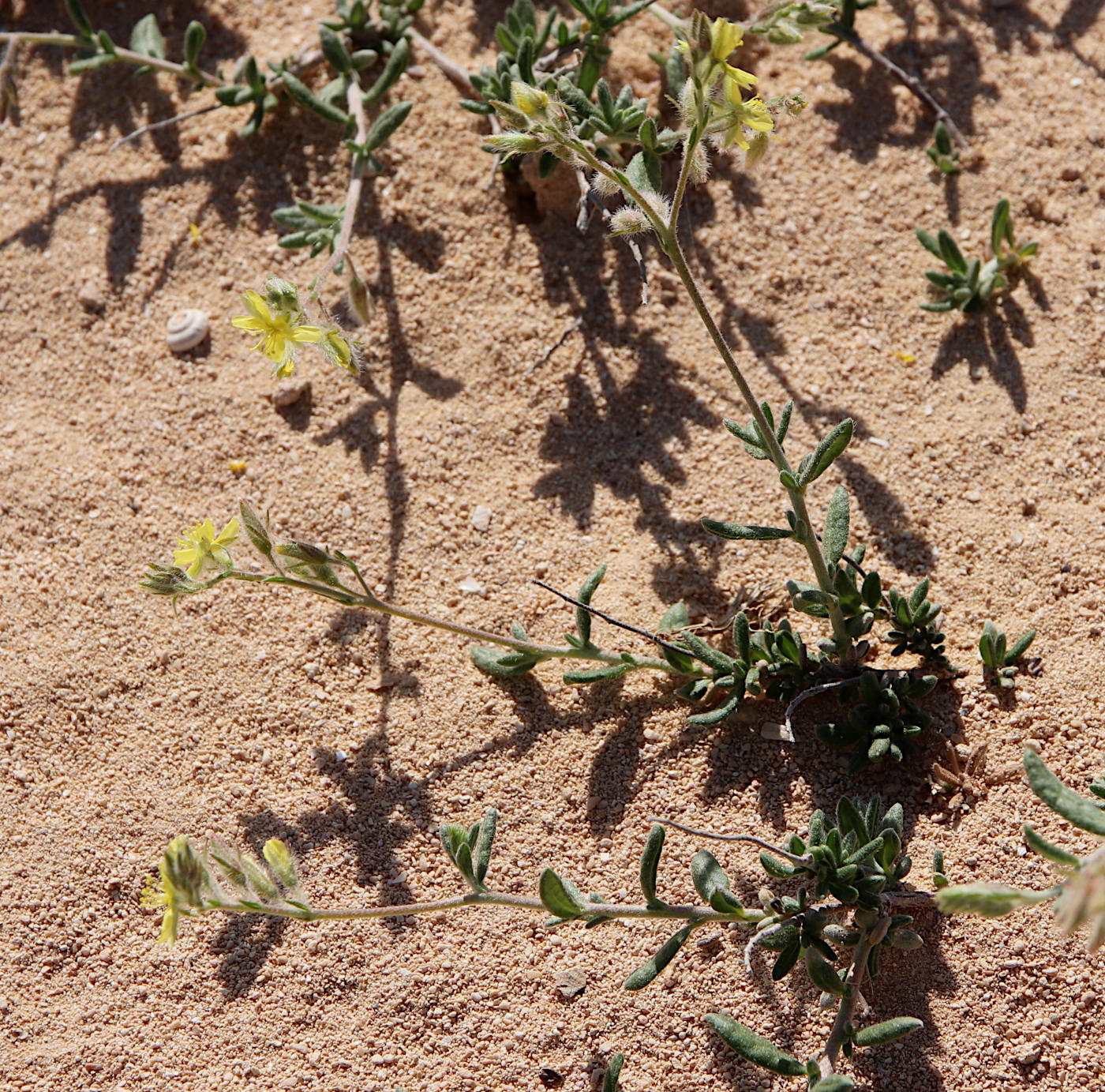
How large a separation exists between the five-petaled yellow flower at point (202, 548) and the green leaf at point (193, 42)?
200 cm

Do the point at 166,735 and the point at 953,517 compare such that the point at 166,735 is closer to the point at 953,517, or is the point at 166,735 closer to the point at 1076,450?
the point at 953,517

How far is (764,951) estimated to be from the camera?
2.72 metres

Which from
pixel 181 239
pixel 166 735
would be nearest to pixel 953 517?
pixel 166 735

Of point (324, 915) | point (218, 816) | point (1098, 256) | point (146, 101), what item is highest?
point (1098, 256)

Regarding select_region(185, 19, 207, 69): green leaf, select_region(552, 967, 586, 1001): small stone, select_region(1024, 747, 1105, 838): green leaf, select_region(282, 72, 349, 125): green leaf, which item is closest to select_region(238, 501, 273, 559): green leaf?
select_region(552, 967, 586, 1001): small stone

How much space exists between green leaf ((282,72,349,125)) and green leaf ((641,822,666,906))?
2.45 m

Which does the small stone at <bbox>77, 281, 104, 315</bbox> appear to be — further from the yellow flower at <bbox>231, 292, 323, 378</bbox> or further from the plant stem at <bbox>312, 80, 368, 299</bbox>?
the yellow flower at <bbox>231, 292, 323, 378</bbox>

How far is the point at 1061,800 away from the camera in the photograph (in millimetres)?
2207

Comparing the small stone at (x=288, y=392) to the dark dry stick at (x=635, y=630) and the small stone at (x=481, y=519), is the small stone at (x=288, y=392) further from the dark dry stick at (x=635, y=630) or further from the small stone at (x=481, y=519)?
the dark dry stick at (x=635, y=630)

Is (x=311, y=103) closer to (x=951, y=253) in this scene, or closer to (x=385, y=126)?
(x=385, y=126)

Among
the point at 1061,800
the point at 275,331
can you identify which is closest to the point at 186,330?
the point at 275,331

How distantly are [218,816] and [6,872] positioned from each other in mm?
560

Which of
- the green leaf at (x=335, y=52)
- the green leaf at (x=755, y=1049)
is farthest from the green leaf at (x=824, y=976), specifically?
the green leaf at (x=335, y=52)

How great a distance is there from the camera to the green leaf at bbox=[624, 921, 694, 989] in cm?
251
